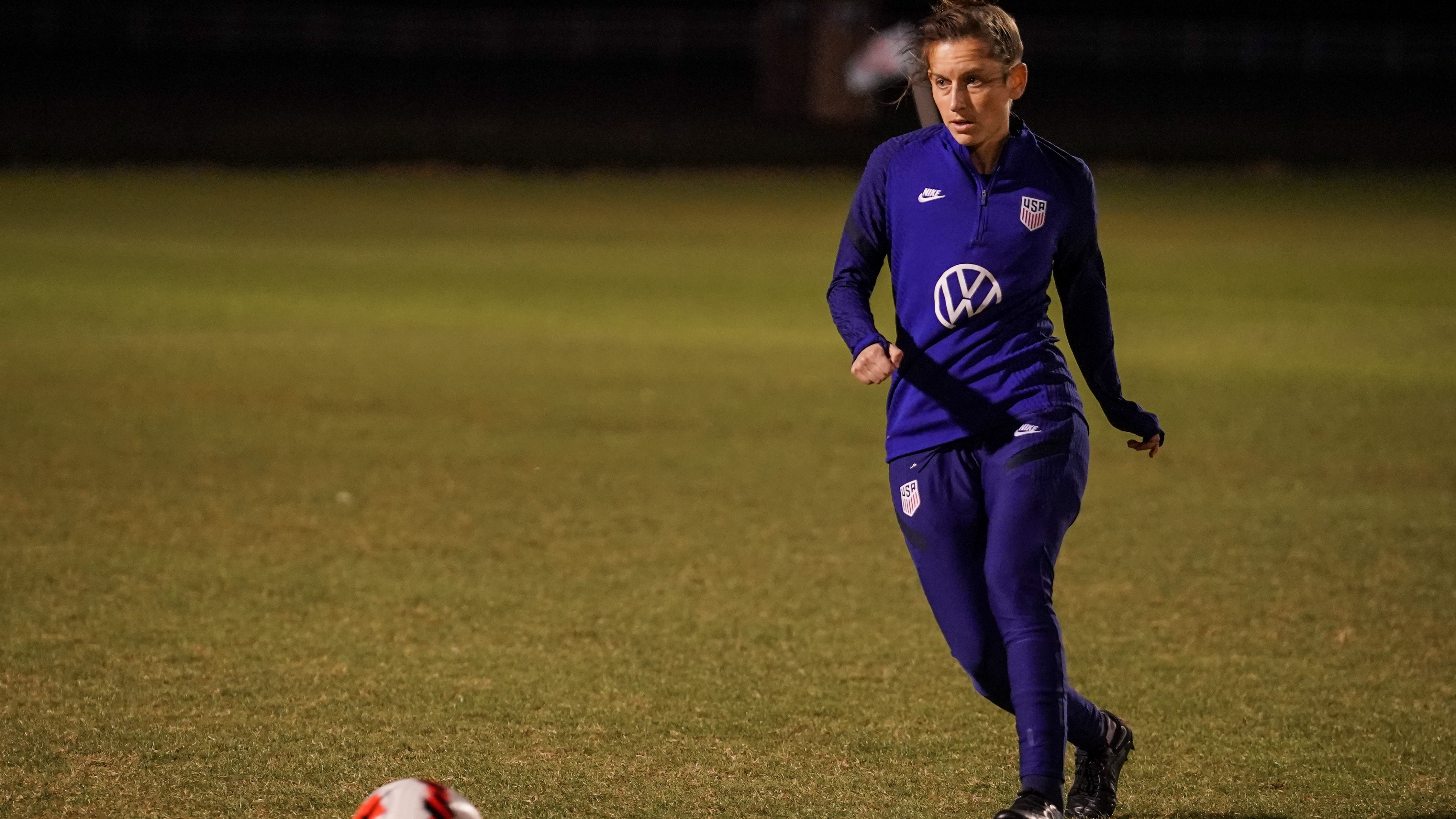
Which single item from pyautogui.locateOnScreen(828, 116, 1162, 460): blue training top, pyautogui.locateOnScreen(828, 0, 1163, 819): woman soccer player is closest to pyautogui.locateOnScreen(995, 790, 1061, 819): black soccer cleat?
pyautogui.locateOnScreen(828, 0, 1163, 819): woman soccer player

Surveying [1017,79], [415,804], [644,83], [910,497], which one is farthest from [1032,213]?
[644,83]

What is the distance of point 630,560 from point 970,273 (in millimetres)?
3832

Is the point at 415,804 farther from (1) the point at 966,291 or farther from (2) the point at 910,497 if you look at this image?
(1) the point at 966,291

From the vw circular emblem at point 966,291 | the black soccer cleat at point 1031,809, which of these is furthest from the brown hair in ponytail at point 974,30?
the black soccer cleat at point 1031,809

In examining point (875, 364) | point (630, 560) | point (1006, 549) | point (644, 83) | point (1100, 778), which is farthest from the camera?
point (644, 83)

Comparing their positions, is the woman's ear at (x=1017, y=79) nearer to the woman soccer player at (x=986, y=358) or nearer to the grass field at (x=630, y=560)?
the woman soccer player at (x=986, y=358)

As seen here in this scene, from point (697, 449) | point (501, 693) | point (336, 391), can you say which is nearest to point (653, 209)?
point (336, 391)

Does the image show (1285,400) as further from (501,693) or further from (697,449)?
(501,693)

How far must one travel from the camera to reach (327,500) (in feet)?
28.3

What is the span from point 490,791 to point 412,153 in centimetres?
2673

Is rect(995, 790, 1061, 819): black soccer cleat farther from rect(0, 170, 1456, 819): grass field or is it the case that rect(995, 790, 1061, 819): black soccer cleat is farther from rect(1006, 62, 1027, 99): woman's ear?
rect(1006, 62, 1027, 99): woman's ear

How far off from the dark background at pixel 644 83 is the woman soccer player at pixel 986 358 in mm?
26280

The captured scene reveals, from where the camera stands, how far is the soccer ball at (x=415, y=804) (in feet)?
11.3

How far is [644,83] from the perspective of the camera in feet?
135
